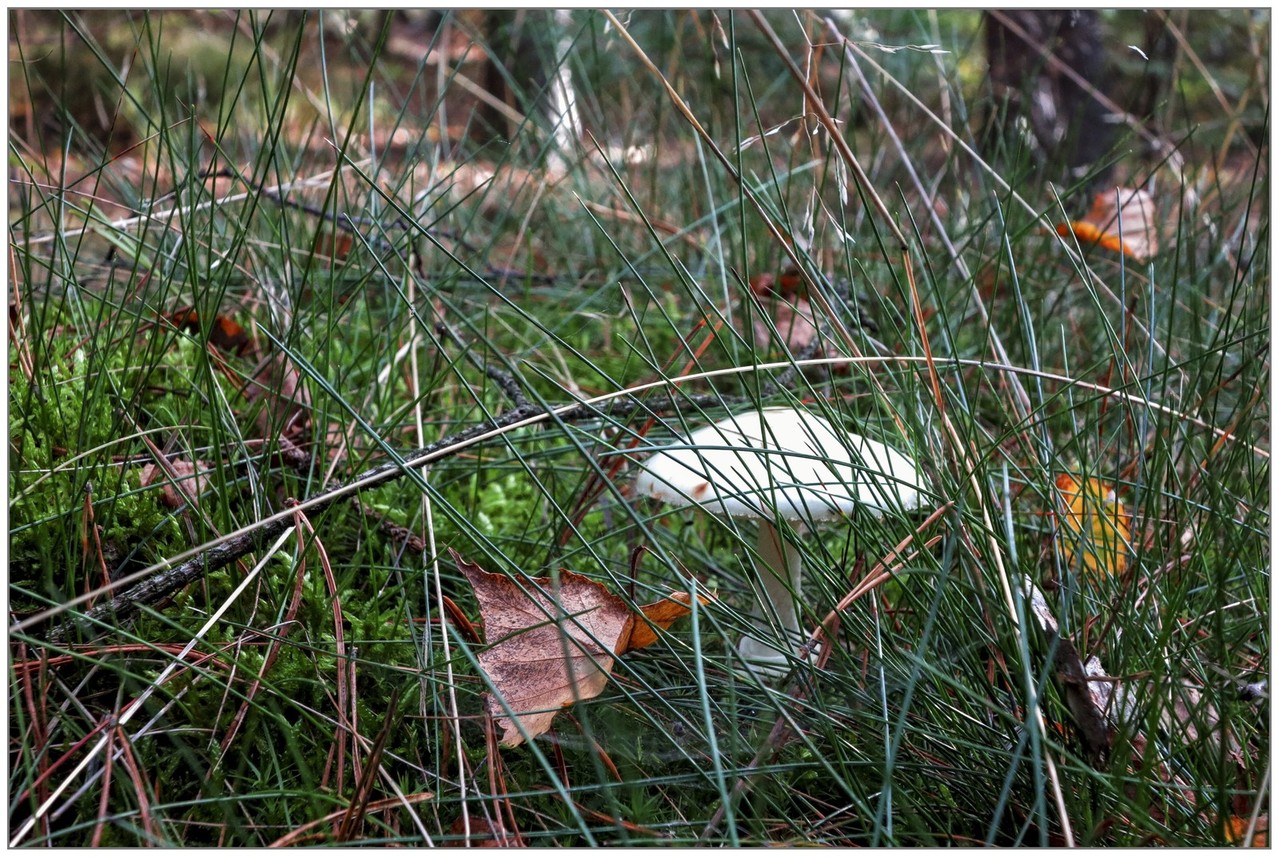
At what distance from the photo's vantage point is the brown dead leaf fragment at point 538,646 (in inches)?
29.5

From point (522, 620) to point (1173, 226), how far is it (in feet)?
6.26

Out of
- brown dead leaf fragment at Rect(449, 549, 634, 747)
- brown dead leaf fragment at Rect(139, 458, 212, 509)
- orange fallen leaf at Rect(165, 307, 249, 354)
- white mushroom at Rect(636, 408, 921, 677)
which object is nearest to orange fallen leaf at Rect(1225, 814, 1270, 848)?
white mushroom at Rect(636, 408, 921, 677)

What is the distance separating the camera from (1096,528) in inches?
44.4

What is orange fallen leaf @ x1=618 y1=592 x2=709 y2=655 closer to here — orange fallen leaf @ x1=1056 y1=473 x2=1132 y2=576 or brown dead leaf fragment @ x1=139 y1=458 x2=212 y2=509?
orange fallen leaf @ x1=1056 y1=473 x2=1132 y2=576

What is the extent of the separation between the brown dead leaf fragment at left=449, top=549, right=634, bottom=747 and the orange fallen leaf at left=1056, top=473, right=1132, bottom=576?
0.39 m

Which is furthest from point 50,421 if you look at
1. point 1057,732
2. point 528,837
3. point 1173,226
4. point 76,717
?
point 1173,226

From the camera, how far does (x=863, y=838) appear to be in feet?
2.32

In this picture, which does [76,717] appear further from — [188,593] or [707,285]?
[707,285]

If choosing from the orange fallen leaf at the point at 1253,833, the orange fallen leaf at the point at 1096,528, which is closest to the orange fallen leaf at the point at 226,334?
the orange fallen leaf at the point at 1096,528

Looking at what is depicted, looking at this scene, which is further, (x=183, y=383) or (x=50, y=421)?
(x=183, y=383)

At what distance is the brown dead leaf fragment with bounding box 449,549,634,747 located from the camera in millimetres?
750

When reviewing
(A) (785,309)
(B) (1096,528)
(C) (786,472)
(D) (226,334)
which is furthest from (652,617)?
(A) (785,309)

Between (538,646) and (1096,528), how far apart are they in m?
0.74

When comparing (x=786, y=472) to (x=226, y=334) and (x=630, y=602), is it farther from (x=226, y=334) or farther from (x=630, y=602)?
(x=226, y=334)
